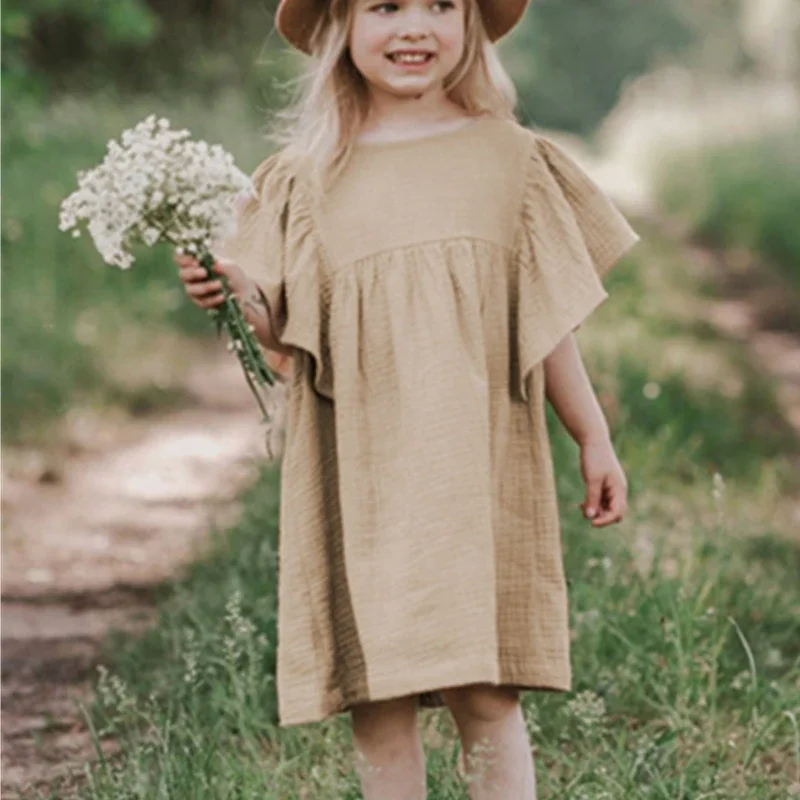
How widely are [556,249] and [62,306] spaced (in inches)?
245

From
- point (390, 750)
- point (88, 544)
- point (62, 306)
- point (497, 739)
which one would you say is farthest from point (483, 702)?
point (62, 306)

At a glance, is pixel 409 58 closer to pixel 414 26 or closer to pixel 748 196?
pixel 414 26

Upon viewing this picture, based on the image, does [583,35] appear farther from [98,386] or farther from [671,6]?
[98,386]

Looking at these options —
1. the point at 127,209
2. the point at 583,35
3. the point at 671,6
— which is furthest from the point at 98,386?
the point at 671,6

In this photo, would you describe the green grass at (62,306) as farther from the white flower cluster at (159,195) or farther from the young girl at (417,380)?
the white flower cluster at (159,195)

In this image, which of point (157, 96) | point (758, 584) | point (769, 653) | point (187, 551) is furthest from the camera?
point (157, 96)

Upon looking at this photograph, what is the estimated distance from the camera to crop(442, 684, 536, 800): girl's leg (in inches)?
130

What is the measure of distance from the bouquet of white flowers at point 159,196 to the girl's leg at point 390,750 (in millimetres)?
843

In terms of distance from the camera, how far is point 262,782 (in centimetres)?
338

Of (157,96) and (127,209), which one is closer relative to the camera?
(127,209)

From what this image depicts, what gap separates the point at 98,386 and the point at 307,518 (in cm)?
529

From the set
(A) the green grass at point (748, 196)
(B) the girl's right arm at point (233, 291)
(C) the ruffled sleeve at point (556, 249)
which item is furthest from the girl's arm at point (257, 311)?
(A) the green grass at point (748, 196)

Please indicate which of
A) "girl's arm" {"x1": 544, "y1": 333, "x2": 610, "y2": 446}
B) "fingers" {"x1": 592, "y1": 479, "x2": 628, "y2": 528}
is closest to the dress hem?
"fingers" {"x1": 592, "y1": 479, "x2": 628, "y2": 528}

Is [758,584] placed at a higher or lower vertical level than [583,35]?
lower
